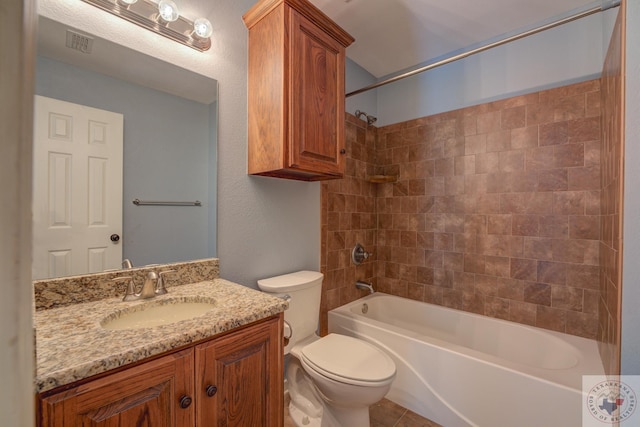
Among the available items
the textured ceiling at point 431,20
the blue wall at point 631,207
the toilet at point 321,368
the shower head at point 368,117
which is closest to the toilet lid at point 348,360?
the toilet at point 321,368

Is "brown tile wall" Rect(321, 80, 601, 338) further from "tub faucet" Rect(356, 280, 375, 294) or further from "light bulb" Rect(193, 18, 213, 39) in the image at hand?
"light bulb" Rect(193, 18, 213, 39)

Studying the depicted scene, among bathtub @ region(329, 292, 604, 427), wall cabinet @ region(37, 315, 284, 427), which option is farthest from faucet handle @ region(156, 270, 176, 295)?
bathtub @ region(329, 292, 604, 427)

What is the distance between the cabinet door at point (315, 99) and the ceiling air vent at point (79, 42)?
83 centimetres

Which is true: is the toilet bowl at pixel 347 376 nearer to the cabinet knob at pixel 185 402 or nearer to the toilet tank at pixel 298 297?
the toilet tank at pixel 298 297

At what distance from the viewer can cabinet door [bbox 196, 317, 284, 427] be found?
0.83 metres

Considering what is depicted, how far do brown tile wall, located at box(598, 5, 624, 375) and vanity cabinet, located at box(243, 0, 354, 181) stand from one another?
1.28 metres

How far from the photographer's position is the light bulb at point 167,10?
3.87 ft

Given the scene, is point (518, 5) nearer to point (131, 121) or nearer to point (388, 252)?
point (388, 252)

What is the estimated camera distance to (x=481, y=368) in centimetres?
144

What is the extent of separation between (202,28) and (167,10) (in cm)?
15

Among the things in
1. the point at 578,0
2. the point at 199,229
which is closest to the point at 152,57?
the point at 199,229

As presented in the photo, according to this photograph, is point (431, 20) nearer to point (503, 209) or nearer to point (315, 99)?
point (315, 99)

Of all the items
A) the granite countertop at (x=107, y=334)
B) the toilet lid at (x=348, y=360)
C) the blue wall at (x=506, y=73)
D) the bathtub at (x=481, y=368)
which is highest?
the blue wall at (x=506, y=73)

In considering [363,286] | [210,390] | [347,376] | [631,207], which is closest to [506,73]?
[631,207]
